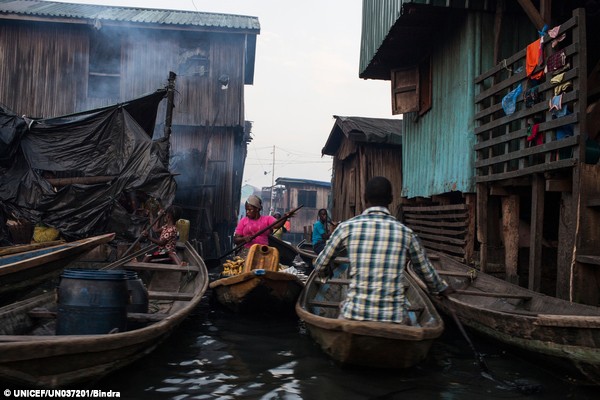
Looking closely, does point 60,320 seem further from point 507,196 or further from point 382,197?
point 507,196

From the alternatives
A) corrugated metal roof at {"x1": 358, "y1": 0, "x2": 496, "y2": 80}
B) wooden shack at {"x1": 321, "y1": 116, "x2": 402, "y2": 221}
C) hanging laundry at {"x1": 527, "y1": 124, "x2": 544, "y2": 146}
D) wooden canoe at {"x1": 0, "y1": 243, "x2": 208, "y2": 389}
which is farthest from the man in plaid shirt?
wooden shack at {"x1": 321, "y1": 116, "x2": 402, "y2": 221}

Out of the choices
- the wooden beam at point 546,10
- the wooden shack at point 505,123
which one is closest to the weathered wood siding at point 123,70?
the wooden shack at point 505,123

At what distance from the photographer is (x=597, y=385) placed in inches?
159

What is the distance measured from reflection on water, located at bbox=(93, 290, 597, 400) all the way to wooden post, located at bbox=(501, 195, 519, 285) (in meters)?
1.52

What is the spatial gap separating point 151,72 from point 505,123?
12.4 meters

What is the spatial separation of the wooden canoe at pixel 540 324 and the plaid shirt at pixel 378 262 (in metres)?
0.78

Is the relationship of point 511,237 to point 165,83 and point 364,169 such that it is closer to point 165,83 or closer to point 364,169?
point 364,169

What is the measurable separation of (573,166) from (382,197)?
2.65m

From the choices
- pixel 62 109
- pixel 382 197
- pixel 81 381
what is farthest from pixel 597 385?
pixel 62 109

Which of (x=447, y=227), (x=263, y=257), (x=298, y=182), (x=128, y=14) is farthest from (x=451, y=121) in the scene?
(x=298, y=182)

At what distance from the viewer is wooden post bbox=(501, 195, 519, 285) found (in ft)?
23.4

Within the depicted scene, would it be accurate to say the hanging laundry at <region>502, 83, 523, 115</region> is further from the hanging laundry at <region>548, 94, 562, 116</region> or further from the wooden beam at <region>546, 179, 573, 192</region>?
the wooden beam at <region>546, 179, 573, 192</region>

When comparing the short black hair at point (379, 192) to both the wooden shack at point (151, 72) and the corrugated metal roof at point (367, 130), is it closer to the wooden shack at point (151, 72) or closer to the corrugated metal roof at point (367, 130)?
the corrugated metal roof at point (367, 130)

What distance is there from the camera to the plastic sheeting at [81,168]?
10320 mm
